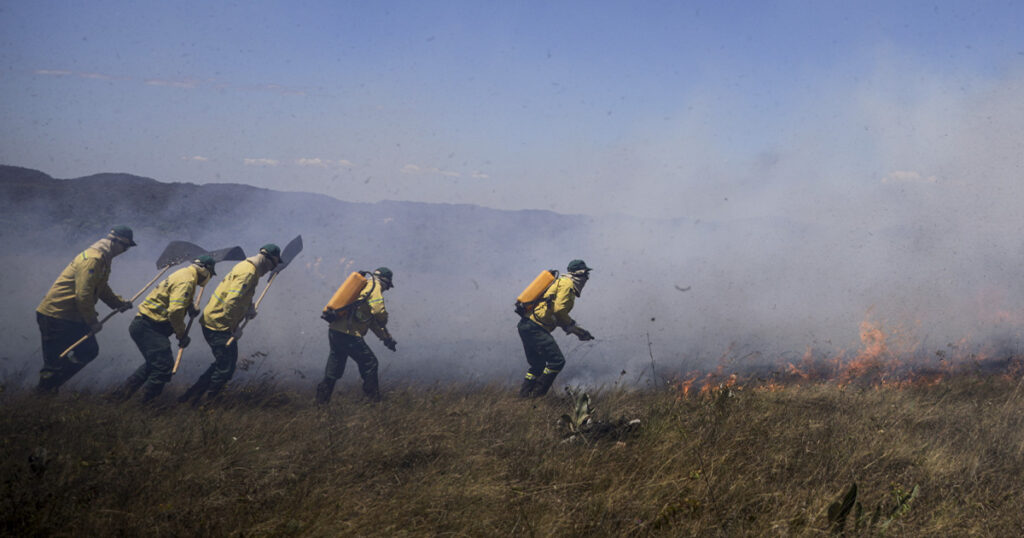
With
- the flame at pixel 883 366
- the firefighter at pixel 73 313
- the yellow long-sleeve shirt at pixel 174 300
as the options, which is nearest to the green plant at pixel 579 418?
the flame at pixel 883 366

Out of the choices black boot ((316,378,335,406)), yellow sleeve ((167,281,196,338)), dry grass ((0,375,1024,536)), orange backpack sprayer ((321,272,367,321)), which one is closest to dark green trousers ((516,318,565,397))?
dry grass ((0,375,1024,536))

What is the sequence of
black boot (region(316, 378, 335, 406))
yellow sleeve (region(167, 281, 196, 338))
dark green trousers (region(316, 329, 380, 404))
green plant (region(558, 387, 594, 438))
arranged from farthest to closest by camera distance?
dark green trousers (region(316, 329, 380, 404)) → black boot (region(316, 378, 335, 406)) → yellow sleeve (region(167, 281, 196, 338)) → green plant (region(558, 387, 594, 438))

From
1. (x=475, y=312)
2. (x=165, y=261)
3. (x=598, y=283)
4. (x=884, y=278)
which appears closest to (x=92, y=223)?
(x=475, y=312)

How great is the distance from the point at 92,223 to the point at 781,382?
644 inches

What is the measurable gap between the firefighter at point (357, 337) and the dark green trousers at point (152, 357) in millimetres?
1466

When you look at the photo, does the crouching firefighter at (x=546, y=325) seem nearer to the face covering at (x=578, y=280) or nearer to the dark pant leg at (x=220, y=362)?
the face covering at (x=578, y=280)

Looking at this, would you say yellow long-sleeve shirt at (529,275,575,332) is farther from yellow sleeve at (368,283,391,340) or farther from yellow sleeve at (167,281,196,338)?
yellow sleeve at (167,281,196,338)

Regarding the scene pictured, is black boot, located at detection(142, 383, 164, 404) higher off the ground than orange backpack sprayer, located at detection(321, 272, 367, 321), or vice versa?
orange backpack sprayer, located at detection(321, 272, 367, 321)

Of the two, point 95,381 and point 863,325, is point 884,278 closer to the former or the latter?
point 863,325

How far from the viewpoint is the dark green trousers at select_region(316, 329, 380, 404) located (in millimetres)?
6938

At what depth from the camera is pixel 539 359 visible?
7.30 m

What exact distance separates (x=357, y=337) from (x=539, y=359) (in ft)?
6.57

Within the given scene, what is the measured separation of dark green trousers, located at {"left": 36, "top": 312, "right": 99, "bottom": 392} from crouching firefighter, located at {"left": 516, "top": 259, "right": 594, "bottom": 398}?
4.33m

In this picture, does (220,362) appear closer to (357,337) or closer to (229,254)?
(357,337)
